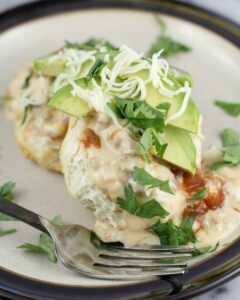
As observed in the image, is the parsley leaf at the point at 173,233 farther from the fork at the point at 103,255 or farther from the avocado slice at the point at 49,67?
the avocado slice at the point at 49,67

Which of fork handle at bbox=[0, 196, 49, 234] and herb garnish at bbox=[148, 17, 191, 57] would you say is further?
herb garnish at bbox=[148, 17, 191, 57]

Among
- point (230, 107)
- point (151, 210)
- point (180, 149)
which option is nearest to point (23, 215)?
point (151, 210)

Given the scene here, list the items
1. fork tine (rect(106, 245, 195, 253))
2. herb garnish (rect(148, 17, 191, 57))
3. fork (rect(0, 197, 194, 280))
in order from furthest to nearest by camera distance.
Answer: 1. herb garnish (rect(148, 17, 191, 57))
2. fork tine (rect(106, 245, 195, 253))
3. fork (rect(0, 197, 194, 280))

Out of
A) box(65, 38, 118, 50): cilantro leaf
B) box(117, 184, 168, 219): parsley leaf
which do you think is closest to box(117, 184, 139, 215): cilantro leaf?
box(117, 184, 168, 219): parsley leaf

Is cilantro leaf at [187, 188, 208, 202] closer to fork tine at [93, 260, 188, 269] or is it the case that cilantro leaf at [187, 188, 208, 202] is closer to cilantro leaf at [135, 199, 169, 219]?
cilantro leaf at [135, 199, 169, 219]

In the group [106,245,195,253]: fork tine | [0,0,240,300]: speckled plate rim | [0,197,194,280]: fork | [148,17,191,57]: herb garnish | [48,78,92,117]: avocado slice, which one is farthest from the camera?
[148,17,191,57]: herb garnish

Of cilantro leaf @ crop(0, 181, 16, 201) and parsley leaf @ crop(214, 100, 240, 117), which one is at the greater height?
parsley leaf @ crop(214, 100, 240, 117)

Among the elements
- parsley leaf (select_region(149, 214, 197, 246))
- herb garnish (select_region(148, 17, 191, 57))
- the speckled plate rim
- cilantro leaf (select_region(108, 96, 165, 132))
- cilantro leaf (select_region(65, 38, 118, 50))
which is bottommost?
the speckled plate rim

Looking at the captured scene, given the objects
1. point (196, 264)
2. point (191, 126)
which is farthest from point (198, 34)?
point (196, 264)
